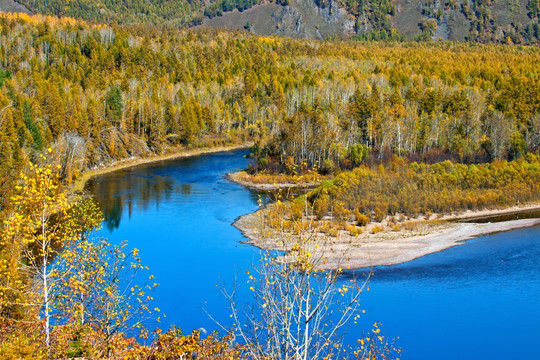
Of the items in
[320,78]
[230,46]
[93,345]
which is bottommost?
[93,345]

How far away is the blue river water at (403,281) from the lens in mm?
24359

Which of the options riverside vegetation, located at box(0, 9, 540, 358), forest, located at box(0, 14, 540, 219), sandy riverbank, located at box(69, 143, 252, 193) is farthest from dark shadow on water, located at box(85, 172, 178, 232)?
forest, located at box(0, 14, 540, 219)

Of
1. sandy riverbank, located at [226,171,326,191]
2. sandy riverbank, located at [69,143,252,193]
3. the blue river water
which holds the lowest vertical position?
the blue river water

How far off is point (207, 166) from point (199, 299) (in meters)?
44.7

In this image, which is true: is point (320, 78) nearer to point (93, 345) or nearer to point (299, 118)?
point (299, 118)

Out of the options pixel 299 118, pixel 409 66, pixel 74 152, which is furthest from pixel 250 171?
pixel 409 66

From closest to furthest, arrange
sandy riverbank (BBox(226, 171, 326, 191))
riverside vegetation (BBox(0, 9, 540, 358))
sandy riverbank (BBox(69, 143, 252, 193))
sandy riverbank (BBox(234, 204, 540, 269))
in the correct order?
riverside vegetation (BBox(0, 9, 540, 358)), sandy riverbank (BBox(234, 204, 540, 269)), sandy riverbank (BBox(226, 171, 326, 191)), sandy riverbank (BBox(69, 143, 252, 193))

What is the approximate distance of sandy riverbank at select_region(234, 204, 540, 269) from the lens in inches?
1340

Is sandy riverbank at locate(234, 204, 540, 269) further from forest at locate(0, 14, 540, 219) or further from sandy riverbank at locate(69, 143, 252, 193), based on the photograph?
sandy riverbank at locate(69, 143, 252, 193)

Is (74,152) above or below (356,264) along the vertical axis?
above

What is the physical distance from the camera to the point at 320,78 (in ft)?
371

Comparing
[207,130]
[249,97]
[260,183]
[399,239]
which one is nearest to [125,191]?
[260,183]

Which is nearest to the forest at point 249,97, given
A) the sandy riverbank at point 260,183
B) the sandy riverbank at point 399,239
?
the sandy riverbank at point 260,183

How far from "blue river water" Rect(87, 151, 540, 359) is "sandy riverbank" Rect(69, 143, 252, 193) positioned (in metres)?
9.40
